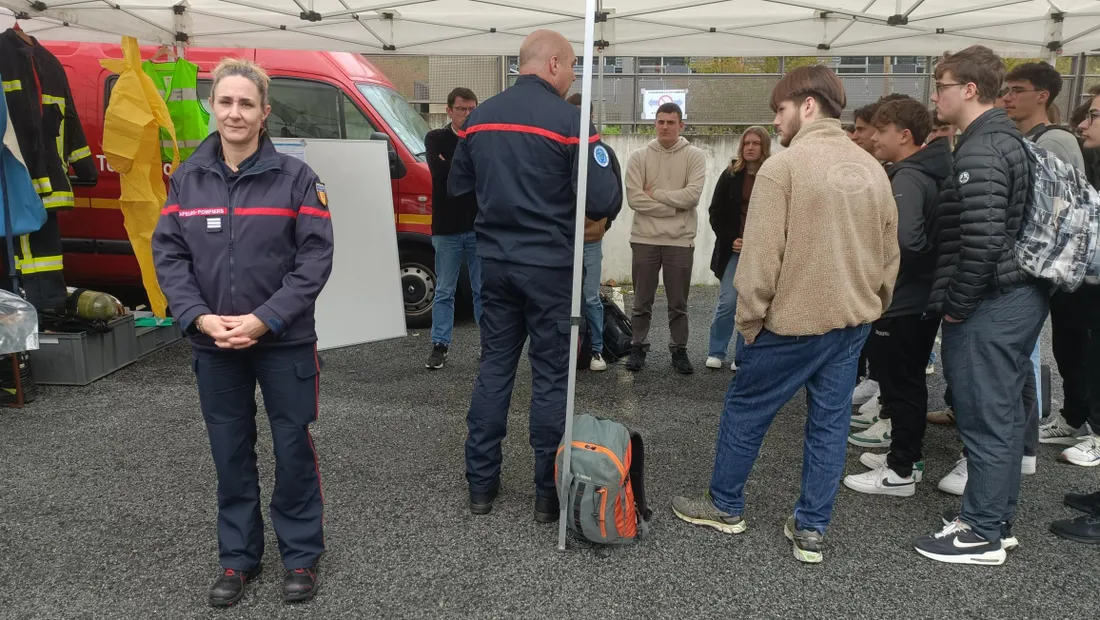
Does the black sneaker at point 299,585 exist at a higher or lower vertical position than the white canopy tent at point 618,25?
lower

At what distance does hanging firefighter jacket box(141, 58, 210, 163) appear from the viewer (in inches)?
204

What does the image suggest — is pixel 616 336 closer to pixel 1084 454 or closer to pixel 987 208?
pixel 1084 454

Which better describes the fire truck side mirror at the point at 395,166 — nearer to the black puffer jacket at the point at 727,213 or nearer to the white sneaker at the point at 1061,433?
the black puffer jacket at the point at 727,213

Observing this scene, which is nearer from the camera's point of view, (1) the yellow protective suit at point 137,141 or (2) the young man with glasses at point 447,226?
(1) the yellow protective suit at point 137,141

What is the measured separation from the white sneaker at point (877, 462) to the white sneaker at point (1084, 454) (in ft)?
2.79

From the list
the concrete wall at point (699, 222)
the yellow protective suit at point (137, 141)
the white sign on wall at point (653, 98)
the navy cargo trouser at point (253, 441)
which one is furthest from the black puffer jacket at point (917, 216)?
the white sign on wall at point (653, 98)

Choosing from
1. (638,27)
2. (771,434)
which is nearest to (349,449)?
(771,434)

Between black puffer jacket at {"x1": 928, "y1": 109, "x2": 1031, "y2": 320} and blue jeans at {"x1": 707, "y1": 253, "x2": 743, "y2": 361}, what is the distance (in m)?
2.41

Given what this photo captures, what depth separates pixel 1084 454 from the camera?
3773 mm

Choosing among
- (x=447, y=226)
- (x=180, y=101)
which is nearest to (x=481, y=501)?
(x=447, y=226)

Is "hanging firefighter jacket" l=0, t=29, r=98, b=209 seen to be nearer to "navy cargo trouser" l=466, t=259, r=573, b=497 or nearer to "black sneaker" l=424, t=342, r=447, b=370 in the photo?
"black sneaker" l=424, t=342, r=447, b=370

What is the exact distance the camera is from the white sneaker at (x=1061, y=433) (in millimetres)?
4047

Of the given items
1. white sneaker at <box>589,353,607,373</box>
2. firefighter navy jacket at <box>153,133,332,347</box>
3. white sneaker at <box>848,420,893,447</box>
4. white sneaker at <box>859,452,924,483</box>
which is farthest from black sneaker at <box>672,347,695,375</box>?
firefighter navy jacket at <box>153,133,332,347</box>

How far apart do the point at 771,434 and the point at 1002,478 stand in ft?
4.79
